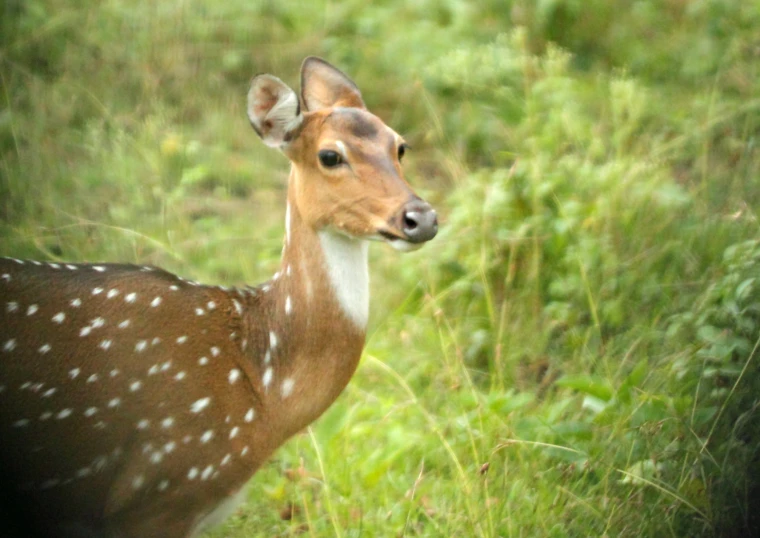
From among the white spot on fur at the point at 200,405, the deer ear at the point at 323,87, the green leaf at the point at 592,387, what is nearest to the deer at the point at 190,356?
the white spot on fur at the point at 200,405

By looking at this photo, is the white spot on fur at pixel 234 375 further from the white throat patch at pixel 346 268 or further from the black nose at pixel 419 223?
the black nose at pixel 419 223

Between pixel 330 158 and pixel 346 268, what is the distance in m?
0.39

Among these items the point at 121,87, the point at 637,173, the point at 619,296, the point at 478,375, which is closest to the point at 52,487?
the point at 478,375

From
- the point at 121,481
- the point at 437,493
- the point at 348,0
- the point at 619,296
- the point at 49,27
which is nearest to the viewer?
the point at 121,481

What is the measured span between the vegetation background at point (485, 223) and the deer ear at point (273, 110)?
1149 mm

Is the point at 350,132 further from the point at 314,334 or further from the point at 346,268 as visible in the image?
the point at 314,334

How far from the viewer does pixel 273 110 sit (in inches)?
155

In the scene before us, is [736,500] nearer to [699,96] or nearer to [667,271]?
[667,271]

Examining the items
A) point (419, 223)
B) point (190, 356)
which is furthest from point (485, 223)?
point (190, 356)

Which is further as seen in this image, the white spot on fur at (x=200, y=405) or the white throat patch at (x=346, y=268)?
the white throat patch at (x=346, y=268)

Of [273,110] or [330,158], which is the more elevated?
[273,110]

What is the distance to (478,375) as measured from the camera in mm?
5352

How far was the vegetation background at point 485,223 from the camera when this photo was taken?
13.7 feet

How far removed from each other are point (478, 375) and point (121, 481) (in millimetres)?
2154
